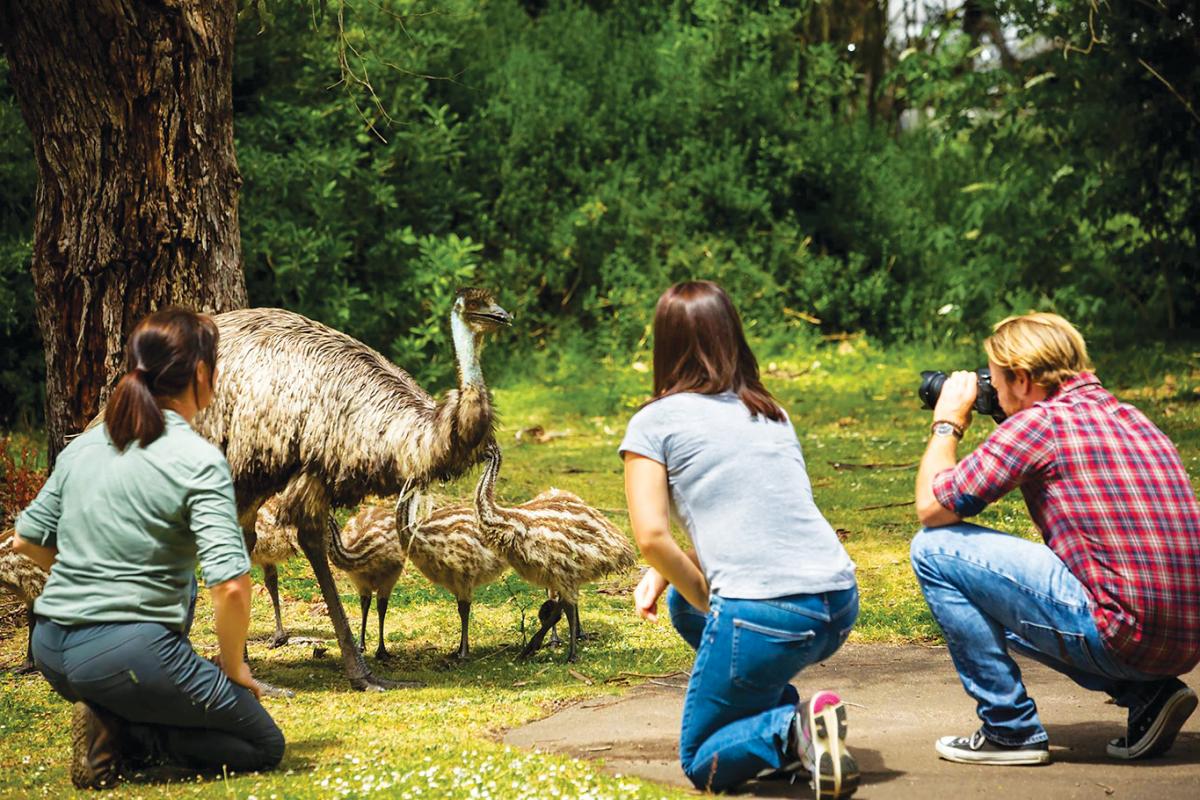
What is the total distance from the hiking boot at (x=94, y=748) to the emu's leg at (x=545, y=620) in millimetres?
2703

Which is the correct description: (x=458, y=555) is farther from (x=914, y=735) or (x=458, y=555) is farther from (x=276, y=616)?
(x=914, y=735)

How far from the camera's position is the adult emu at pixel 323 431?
6.68 metres

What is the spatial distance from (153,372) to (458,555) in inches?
111

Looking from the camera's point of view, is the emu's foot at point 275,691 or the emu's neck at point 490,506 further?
the emu's neck at point 490,506

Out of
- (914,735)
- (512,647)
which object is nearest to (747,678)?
(914,735)

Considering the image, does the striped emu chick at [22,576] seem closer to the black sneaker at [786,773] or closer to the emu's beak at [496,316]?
the emu's beak at [496,316]

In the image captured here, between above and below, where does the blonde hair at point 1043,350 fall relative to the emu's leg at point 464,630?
above

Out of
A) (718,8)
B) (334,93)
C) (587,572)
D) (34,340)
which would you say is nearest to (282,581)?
(587,572)

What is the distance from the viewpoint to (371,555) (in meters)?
7.53

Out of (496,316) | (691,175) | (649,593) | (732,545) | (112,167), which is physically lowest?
(649,593)

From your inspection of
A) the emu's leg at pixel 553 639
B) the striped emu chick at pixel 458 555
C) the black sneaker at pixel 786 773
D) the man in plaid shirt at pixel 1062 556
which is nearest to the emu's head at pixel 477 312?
the striped emu chick at pixel 458 555

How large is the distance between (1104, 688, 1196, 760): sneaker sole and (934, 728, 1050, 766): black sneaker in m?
0.28

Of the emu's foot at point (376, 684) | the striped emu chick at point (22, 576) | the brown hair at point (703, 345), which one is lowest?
the emu's foot at point (376, 684)

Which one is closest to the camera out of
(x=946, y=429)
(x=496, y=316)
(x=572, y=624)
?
(x=946, y=429)
